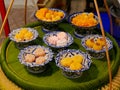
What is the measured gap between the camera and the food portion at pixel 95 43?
126 cm

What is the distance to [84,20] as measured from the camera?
145cm

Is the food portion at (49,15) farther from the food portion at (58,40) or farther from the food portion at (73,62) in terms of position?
the food portion at (73,62)

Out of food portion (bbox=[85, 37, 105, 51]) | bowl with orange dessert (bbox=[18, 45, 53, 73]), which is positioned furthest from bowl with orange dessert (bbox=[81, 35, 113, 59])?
bowl with orange dessert (bbox=[18, 45, 53, 73])

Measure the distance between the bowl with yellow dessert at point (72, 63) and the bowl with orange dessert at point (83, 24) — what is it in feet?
0.89

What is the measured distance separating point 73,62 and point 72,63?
0.01m

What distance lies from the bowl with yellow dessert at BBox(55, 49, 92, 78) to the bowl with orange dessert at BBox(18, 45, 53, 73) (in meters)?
0.06

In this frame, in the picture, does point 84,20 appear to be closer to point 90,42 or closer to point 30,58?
point 90,42

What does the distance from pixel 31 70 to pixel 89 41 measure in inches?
15.2

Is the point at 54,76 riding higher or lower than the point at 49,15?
lower

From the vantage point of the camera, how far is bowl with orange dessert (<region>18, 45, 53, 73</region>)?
3.76 feet

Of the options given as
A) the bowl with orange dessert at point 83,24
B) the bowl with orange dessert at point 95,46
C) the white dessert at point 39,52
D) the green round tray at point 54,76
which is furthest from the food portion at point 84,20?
the white dessert at point 39,52

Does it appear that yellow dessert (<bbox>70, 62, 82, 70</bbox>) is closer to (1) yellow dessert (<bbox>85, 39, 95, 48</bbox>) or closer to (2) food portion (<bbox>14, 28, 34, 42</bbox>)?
(1) yellow dessert (<bbox>85, 39, 95, 48</bbox>)

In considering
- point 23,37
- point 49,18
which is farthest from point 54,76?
point 49,18

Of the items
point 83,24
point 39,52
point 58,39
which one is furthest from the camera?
point 83,24
